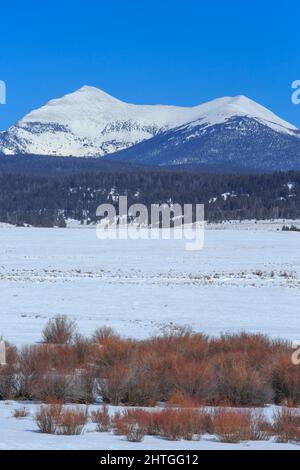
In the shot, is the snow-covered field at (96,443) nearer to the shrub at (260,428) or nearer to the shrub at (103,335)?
the shrub at (260,428)

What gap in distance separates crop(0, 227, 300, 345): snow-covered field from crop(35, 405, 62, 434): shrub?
7434mm

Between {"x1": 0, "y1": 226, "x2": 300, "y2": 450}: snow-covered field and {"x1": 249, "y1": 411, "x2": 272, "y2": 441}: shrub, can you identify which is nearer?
{"x1": 249, "y1": 411, "x2": 272, "y2": 441}: shrub

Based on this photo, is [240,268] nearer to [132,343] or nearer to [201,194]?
[132,343]

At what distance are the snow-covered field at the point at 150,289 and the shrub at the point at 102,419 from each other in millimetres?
7175

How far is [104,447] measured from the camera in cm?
909

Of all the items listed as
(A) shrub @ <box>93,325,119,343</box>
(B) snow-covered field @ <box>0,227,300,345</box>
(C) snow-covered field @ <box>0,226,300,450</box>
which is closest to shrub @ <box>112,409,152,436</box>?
(C) snow-covered field @ <box>0,226,300,450</box>

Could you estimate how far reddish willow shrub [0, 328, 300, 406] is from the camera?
488 inches

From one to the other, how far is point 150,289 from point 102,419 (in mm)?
22399

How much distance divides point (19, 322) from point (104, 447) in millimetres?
13003

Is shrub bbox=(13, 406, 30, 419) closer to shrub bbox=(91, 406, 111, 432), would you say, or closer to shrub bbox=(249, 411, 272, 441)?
shrub bbox=(91, 406, 111, 432)

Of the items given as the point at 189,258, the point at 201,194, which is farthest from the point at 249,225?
the point at 189,258

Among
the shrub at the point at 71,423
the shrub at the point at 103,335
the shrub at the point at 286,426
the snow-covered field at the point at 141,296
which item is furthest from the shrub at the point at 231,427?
the shrub at the point at 103,335

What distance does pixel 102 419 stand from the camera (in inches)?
408

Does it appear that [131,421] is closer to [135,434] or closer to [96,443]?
[135,434]
